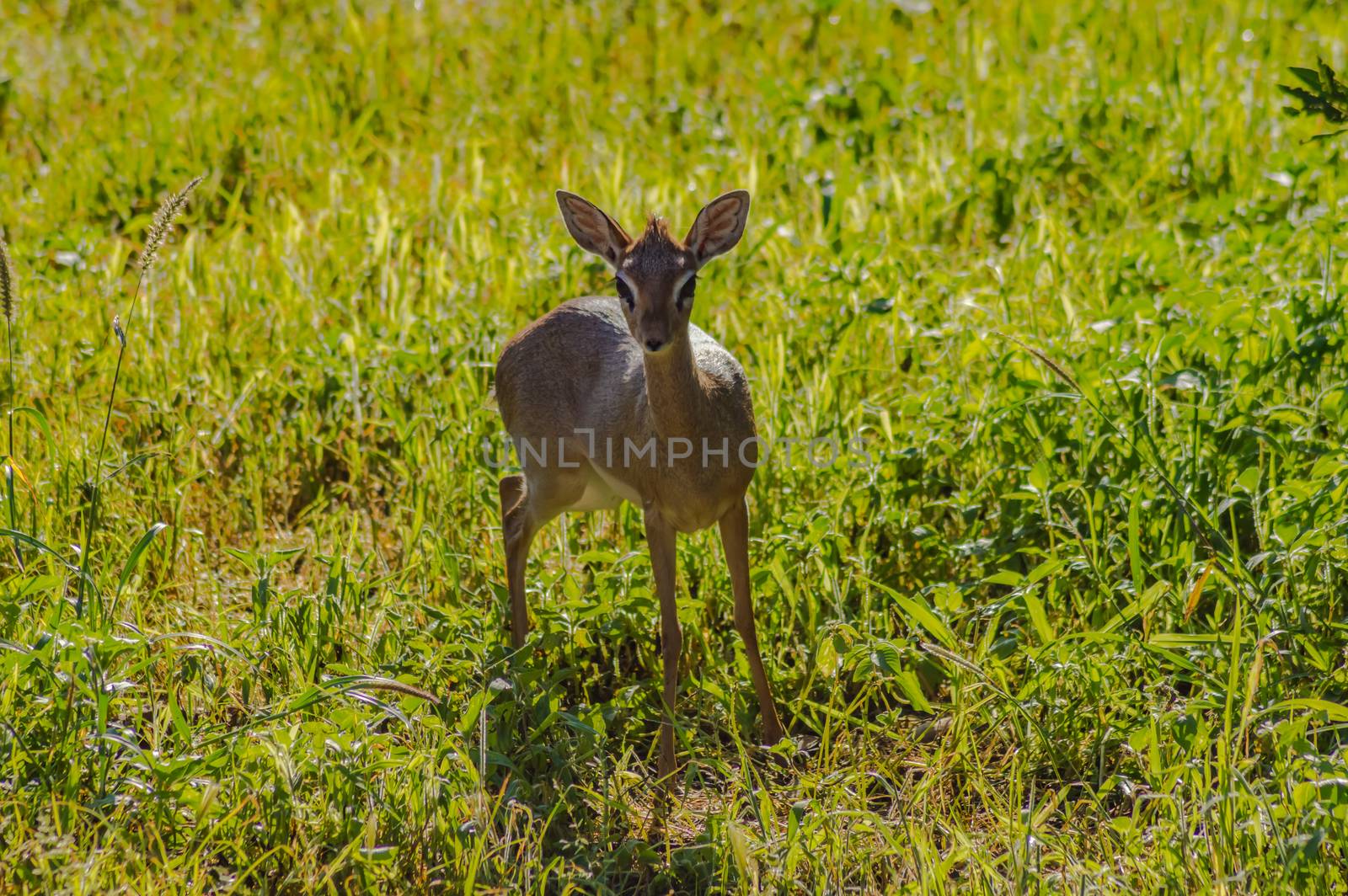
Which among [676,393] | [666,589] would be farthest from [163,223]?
[666,589]

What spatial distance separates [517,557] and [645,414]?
0.71 metres

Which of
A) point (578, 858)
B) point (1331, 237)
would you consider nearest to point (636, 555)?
point (578, 858)

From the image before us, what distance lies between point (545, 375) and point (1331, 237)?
9.68 ft

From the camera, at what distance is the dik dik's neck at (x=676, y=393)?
3.78 meters

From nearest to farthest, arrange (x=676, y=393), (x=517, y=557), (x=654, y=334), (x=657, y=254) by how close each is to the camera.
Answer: (x=654, y=334)
(x=657, y=254)
(x=676, y=393)
(x=517, y=557)

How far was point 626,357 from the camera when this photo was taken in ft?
14.0

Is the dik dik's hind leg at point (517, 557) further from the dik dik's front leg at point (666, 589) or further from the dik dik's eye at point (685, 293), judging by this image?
the dik dik's eye at point (685, 293)

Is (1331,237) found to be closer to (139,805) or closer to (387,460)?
(387,460)

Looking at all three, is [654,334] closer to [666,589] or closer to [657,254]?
[657,254]

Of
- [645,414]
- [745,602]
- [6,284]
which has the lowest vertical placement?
[745,602]

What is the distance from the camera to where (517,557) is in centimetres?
437

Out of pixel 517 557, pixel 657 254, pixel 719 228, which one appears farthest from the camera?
pixel 517 557

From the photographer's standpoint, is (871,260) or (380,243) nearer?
(871,260)

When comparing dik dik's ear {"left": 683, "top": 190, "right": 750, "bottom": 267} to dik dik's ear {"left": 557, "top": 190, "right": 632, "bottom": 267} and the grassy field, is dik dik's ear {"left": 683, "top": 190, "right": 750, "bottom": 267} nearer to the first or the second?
dik dik's ear {"left": 557, "top": 190, "right": 632, "bottom": 267}
